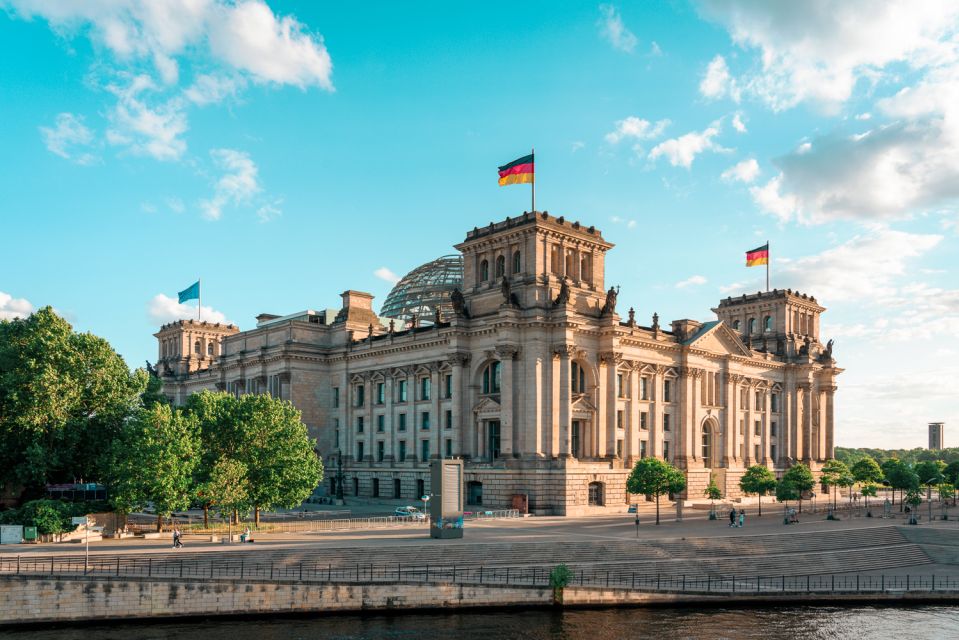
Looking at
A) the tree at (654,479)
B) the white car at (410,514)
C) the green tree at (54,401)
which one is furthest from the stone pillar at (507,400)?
the green tree at (54,401)

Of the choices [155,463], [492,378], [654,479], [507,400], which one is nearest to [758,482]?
[654,479]

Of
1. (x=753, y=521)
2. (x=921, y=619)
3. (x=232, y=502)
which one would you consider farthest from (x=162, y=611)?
(x=753, y=521)

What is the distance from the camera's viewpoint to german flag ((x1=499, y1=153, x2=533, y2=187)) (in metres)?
88.6

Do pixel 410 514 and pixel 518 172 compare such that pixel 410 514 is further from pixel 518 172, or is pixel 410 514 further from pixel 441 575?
pixel 518 172

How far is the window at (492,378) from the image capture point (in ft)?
304

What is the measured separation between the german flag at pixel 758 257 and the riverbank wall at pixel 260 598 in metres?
73.0

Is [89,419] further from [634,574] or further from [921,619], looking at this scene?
[921,619]

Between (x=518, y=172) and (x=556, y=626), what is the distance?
51.0m

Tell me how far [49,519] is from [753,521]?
60.4 m

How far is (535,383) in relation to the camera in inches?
3438

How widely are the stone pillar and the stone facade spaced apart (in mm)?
119

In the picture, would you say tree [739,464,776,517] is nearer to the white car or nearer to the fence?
the fence

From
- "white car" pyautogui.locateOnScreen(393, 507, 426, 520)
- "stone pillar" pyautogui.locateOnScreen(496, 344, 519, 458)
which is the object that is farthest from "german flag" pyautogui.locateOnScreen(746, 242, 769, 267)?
"white car" pyautogui.locateOnScreen(393, 507, 426, 520)

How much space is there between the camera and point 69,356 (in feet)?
226
